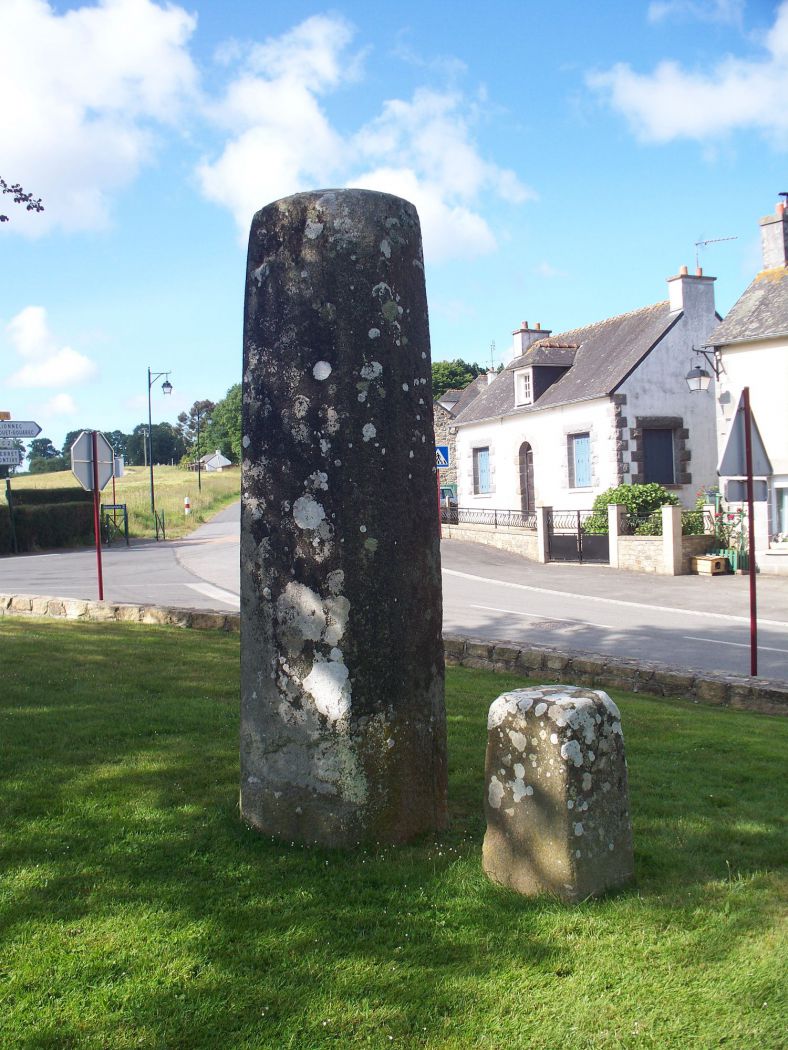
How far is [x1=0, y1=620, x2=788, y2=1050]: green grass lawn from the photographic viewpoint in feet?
8.82

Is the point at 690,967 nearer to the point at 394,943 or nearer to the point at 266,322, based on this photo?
the point at 394,943

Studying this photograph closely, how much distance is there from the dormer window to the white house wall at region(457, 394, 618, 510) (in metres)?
0.56

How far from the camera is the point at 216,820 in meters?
4.08

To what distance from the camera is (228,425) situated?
118 metres

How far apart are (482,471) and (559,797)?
32645mm

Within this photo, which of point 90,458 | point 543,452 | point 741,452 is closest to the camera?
point 741,452

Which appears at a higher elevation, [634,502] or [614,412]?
[614,412]

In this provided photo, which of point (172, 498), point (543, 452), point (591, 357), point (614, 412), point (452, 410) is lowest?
point (172, 498)

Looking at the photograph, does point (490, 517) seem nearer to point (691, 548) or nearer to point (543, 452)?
point (543, 452)

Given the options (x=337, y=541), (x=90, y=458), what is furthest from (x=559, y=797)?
(x=90, y=458)

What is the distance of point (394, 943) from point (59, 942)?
1.14m

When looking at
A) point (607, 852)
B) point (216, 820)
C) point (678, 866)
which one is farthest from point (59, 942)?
point (678, 866)

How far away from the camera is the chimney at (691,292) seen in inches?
1106

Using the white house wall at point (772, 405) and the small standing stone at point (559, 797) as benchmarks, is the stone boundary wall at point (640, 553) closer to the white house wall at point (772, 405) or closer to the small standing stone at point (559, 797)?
the white house wall at point (772, 405)
